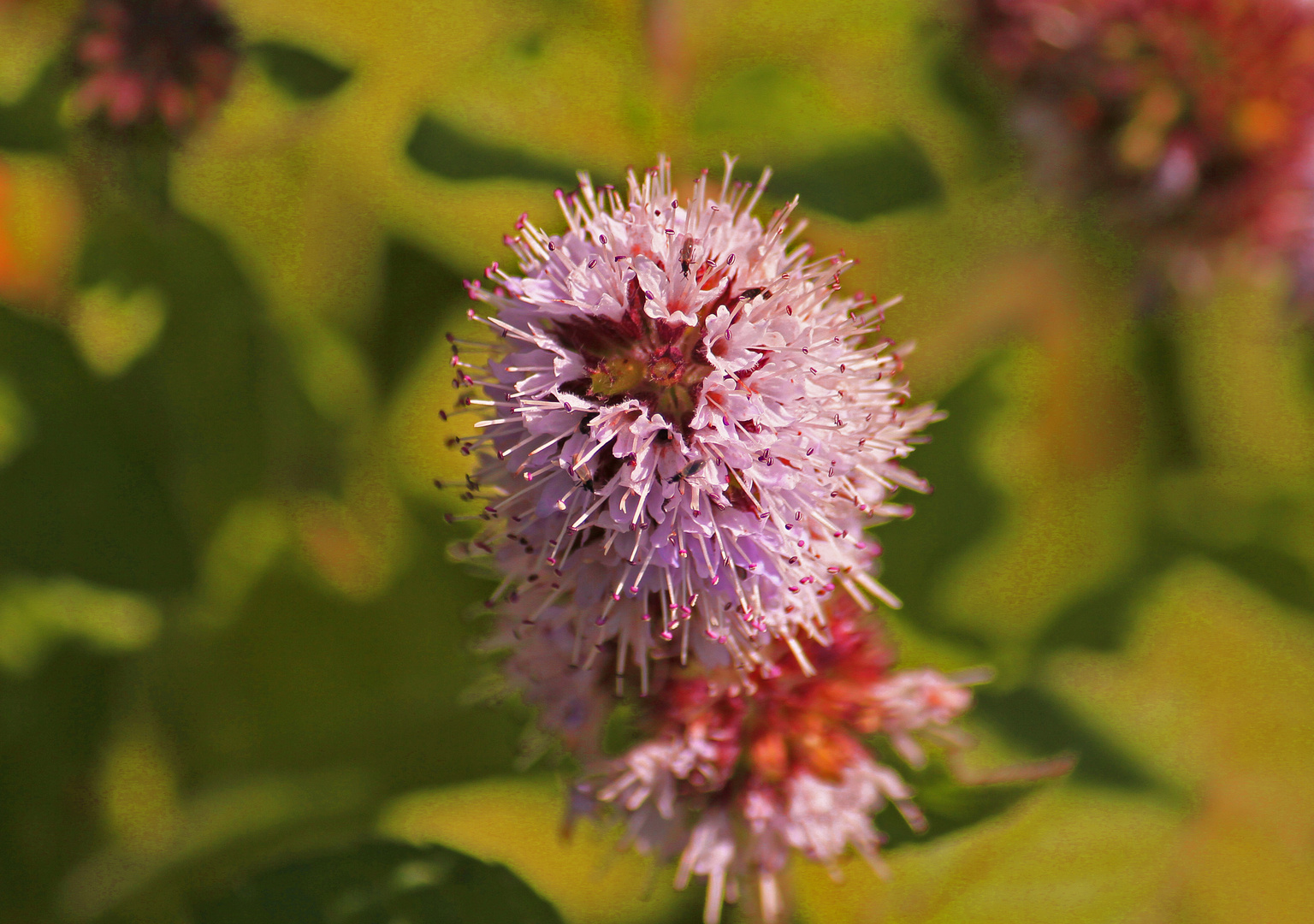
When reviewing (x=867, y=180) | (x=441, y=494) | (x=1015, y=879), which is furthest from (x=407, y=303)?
(x=1015, y=879)

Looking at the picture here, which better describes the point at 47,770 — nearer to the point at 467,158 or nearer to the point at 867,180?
the point at 467,158

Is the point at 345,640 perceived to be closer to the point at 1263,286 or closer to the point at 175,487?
the point at 175,487

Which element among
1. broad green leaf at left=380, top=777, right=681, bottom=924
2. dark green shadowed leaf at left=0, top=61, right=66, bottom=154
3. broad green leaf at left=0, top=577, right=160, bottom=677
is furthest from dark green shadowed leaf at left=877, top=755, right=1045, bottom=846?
dark green shadowed leaf at left=0, top=61, right=66, bottom=154

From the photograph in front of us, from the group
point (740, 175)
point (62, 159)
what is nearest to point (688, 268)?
point (740, 175)

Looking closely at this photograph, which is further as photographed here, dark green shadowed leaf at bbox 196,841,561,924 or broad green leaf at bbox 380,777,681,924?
broad green leaf at bbox 380,777,681,924

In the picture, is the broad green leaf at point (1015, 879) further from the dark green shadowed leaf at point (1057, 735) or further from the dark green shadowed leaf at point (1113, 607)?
the dark green shadowed leaf at point (1113, 607)

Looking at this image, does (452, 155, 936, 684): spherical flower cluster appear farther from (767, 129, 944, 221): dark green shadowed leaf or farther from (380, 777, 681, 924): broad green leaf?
(380, 777, 681, 924): broad green leaf
